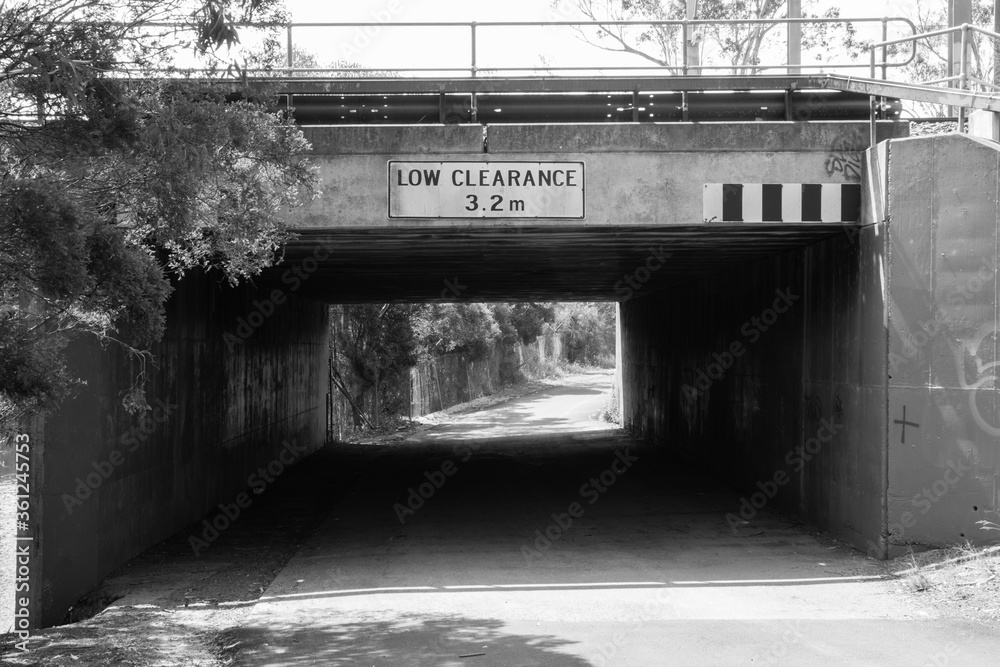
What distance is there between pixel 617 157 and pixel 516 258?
3.98 metres

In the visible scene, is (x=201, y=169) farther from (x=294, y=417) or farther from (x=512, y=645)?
(x=294, y=417)

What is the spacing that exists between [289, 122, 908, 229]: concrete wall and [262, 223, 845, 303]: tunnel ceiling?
0.79 ft

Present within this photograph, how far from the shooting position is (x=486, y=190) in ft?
29.1

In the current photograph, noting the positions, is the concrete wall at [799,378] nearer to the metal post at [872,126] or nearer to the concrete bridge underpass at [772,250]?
the concrete bridge underpass at [772,250]

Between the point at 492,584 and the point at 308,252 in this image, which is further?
the point at 308,252

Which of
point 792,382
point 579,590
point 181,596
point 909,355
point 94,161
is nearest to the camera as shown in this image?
point 94,161

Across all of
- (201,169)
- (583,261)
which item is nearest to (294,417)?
(583,261)

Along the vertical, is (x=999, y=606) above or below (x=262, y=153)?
below

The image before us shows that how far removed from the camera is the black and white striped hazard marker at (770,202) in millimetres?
8961

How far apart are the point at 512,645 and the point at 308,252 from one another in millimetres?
6164

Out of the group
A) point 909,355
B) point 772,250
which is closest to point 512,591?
point 909,355

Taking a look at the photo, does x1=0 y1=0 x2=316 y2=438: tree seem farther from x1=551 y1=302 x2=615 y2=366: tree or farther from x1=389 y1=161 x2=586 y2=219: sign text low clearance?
x1=551 y1=302 x2=615 y2=366: tree

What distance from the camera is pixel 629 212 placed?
8938mm

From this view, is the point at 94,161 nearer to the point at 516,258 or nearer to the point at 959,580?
the point at 959,580
